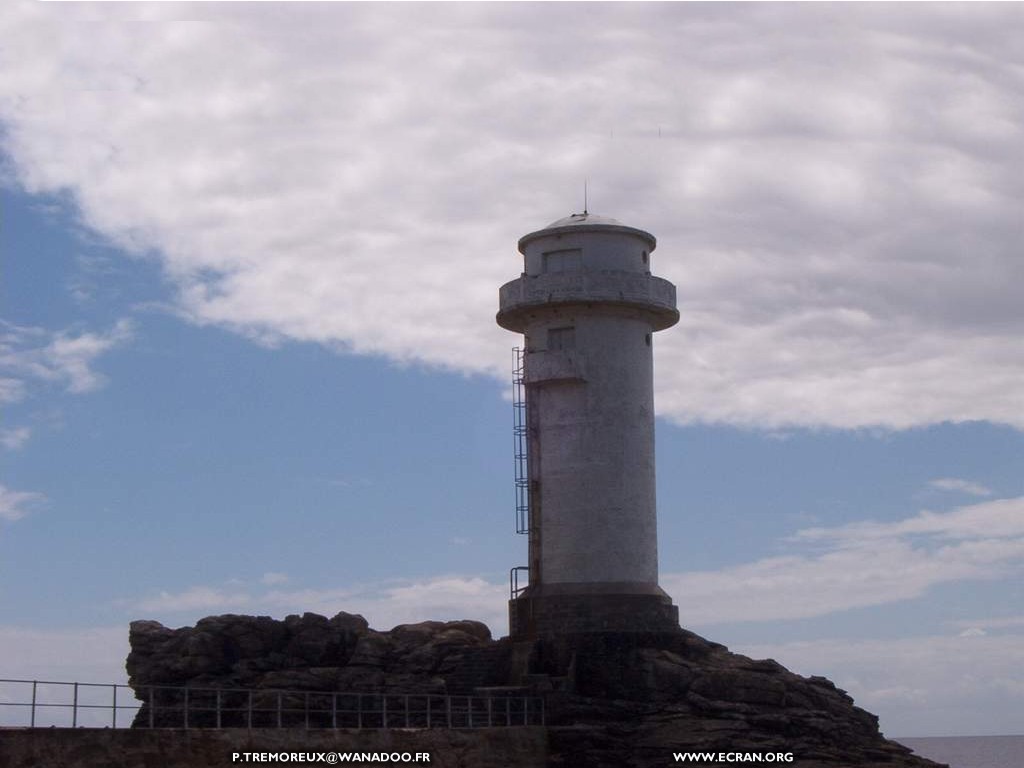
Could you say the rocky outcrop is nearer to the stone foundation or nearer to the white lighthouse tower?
the stone foundation

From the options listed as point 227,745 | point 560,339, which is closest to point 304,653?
point 560,339

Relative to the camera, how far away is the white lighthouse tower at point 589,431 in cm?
3925

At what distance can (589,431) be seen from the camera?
3981 cm

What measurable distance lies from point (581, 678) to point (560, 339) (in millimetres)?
9007

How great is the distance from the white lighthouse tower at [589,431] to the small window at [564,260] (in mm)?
27

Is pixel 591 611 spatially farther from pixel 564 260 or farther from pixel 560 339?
pixel 564 260

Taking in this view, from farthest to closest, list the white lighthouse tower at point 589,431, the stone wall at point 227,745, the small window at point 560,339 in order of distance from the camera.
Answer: the small window at point 560,339 → the white lighthouse tower at point 589,431 → the stone wall at point 227,745

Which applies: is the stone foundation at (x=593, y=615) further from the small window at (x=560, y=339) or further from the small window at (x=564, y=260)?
the small window at (x=564, y=260)

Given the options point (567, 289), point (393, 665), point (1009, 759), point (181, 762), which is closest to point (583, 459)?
point (567, 289)

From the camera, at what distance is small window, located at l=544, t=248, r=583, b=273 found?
4081 cm

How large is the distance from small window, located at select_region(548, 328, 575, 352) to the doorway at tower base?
6.31 meters

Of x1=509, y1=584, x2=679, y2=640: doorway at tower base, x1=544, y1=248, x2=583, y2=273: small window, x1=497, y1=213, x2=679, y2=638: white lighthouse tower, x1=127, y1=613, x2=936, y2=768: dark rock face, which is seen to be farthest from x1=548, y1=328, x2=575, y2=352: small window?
x1=127, y1=613, x2=936, y2=768: dark rock face

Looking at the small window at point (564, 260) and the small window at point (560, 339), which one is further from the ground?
the small window at point (564, 260)

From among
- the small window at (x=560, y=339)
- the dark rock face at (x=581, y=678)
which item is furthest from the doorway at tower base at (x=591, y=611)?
the small window at (x=560, y=339)
